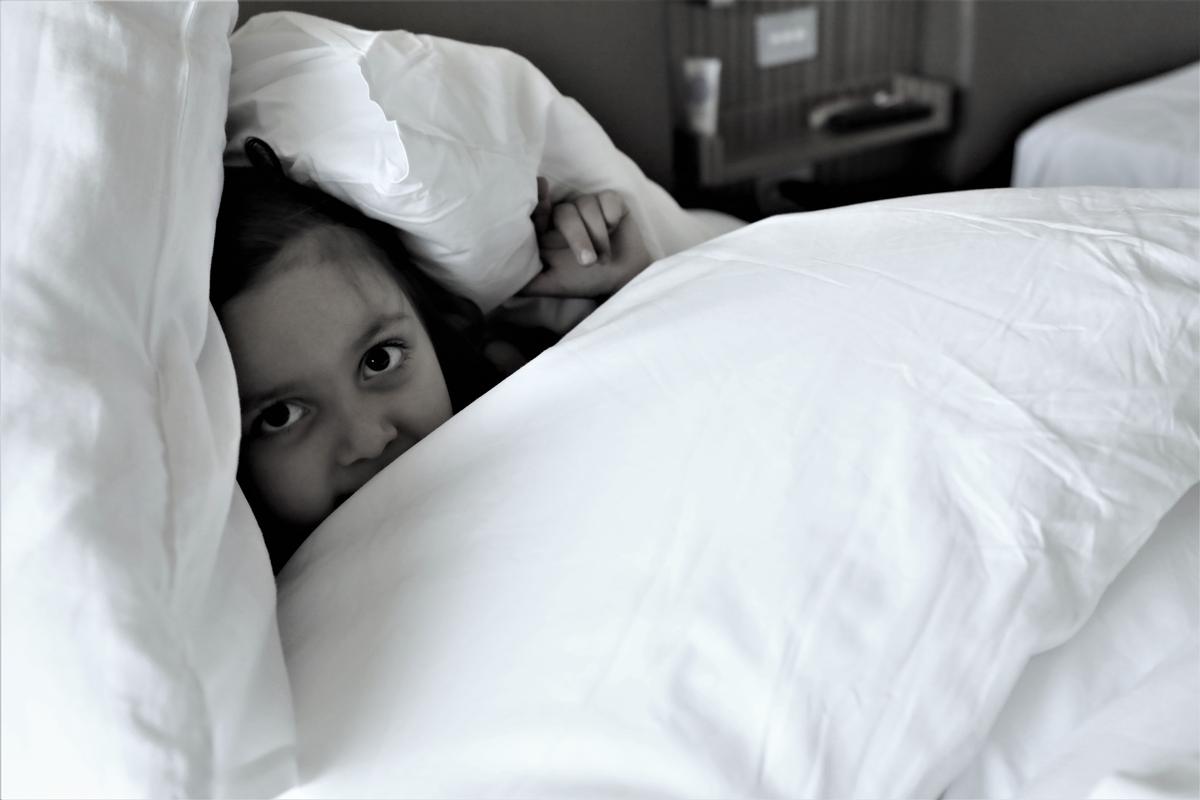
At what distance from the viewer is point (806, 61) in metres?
1.33

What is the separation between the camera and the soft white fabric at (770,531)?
35cm

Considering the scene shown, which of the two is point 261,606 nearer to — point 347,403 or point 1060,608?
point 347,403

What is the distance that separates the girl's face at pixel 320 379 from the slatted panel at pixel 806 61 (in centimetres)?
82

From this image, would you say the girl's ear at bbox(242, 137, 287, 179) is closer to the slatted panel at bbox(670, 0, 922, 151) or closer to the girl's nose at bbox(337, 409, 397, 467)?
the girl's nose at bbox(337, 409, 397, 467)

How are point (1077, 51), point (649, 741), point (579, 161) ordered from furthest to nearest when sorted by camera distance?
point (1077, 51) → point (579, 161) → point (649, 741)

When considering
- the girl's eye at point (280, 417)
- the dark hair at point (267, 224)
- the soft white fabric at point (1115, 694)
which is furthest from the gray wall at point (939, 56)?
the soft white fabric at point (1115, 694)

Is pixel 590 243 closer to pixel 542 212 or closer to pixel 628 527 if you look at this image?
pixel 542 212

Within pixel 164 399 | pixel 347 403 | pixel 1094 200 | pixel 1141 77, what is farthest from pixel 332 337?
pixel 1141 77

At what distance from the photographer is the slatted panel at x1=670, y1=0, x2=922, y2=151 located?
4.11 feet

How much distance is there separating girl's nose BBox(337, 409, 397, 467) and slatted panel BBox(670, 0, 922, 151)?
2.82ft

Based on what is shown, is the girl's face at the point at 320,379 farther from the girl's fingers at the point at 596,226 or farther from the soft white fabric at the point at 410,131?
the girl's fingers at the point at 596,226

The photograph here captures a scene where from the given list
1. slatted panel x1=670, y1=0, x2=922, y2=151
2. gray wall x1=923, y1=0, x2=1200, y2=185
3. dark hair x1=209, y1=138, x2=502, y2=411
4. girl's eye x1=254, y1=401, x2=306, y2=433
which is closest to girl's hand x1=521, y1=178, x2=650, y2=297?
dark hair x1=209, y1=138, x2=502, y2=411

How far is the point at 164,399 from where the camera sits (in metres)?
0.36

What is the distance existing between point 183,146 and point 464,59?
231mm
